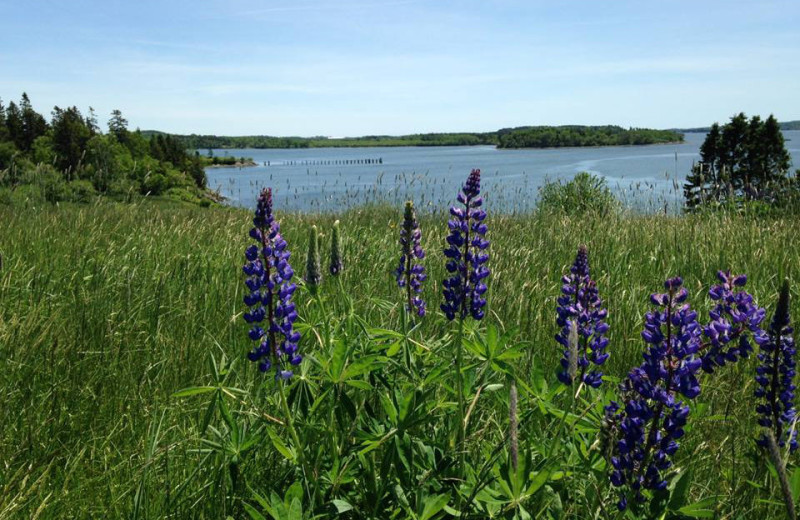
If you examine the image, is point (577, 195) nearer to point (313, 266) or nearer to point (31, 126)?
point (313, 266)

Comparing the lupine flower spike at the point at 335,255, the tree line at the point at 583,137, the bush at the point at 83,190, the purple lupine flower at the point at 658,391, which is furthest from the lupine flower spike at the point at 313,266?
the tree line at the point at 583,137

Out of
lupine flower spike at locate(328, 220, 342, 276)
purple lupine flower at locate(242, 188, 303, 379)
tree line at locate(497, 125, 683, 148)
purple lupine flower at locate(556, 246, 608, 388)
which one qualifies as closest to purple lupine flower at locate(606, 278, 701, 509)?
purple lupine flower at locate(556, 246, 608, 388)

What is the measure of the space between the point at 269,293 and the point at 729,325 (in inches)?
54.0

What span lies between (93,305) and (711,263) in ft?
14.2

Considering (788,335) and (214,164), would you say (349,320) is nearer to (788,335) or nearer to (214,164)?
(788,335)

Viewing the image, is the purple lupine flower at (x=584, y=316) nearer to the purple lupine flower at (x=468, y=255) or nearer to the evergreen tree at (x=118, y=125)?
the purple lupine flower at (x=468, y=255)

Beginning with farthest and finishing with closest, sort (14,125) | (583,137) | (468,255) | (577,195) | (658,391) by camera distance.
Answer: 1. (583,137)
2. (14,125)
3. (577,195)
4. (468,255)
5. (658,391)

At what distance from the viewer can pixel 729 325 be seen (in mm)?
1728

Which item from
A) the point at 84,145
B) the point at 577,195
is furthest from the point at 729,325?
the point at 84,145

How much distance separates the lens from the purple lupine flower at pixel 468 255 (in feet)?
6.61

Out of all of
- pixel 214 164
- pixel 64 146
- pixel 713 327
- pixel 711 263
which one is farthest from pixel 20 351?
pixel 214 164

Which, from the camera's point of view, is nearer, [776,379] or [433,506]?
[433,506]

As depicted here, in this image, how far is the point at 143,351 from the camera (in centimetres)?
316

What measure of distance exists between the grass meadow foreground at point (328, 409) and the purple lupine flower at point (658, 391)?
9 centimetres
